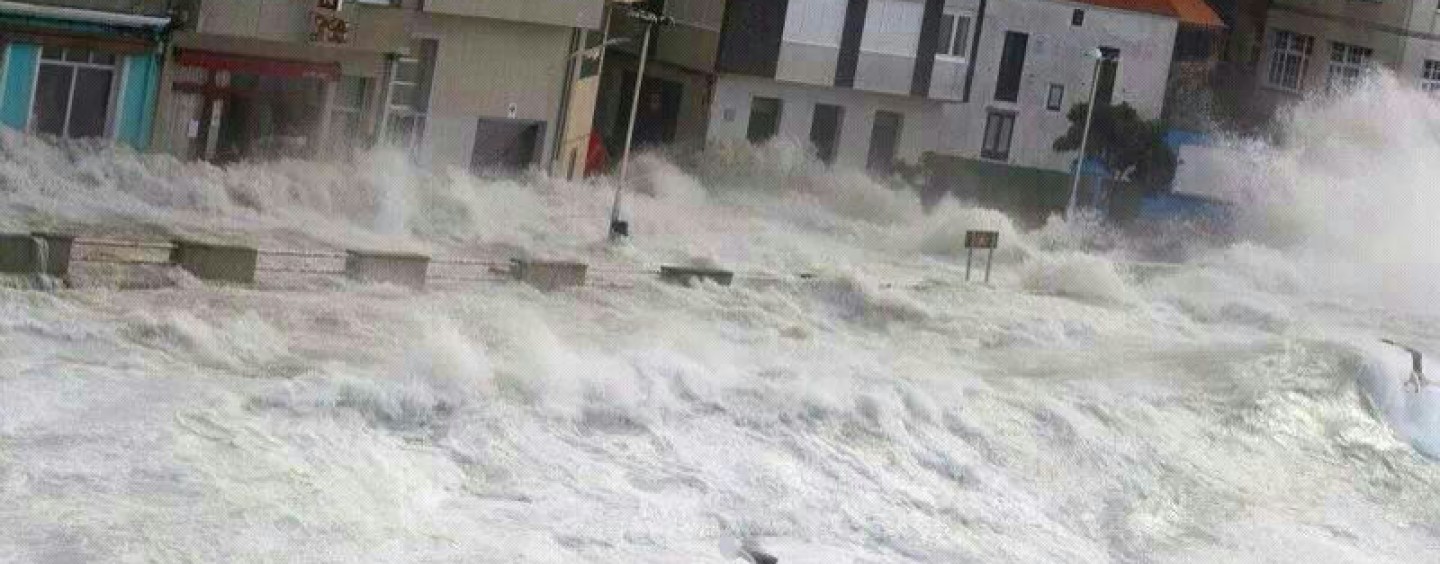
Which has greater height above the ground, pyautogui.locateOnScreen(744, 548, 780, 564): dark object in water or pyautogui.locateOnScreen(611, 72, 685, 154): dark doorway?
pyautogui.locateOnScreen(611, 72, 685, 154): dark doorway

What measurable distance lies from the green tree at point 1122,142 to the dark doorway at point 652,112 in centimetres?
743

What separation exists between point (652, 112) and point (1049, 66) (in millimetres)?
7574

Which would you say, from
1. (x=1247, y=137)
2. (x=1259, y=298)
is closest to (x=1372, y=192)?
(x=1247, y=137)

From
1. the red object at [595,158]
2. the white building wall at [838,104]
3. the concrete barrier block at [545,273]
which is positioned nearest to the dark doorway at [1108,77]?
the white building wall at [838,104]

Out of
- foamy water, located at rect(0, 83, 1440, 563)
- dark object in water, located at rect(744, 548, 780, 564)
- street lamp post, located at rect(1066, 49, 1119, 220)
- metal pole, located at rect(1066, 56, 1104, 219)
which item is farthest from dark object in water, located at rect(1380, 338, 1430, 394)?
dark object in water, located at rect(744, 548, 780, 564)

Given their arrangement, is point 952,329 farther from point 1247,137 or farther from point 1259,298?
point 1247,137

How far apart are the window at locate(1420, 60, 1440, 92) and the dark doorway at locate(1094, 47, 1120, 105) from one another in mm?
7096

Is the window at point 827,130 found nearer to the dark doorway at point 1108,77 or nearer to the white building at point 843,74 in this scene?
the white building at point 843,74

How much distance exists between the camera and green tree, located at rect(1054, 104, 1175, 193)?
1954 inches

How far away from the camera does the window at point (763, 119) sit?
46.4m

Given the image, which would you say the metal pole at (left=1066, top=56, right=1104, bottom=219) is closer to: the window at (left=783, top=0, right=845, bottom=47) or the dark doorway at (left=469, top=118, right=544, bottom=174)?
the window at (left=783, top=0, right=845, bottom=47)

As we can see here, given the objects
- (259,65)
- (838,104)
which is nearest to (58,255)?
(259,65)

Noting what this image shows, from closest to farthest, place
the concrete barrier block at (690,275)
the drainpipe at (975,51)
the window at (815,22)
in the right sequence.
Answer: the concrete barrier block at (690,275)
the window at (815,22)
the drainpipe at (975,51)

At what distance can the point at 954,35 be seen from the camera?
4806 cm
